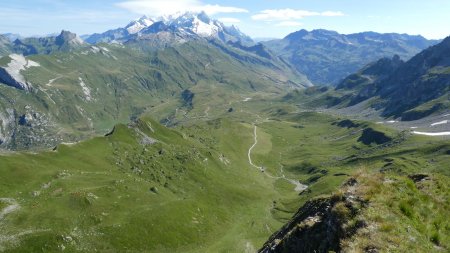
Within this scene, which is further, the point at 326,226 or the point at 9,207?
the point at 9,207

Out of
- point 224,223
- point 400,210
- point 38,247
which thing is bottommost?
point 224,223

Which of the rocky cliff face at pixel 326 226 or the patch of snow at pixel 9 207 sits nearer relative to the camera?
the rocky cliff face at pixel 326 226

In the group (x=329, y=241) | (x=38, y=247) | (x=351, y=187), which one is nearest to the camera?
(x=329, y=241)

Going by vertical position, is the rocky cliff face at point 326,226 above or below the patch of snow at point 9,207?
above

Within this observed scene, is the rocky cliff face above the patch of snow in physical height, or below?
above

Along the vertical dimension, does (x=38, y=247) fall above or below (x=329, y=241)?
below

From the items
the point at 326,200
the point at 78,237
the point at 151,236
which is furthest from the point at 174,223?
the point at 326,200

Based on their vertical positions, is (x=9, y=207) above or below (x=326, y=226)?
below

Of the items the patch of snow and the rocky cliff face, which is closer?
the rocky cliff face

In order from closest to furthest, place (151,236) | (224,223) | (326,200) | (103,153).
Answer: (326,200) < (151,236) < (224,223) < (103,153)

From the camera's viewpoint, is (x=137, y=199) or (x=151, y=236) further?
(x=137, y=199)

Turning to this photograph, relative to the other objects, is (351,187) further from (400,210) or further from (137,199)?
(137,199)
